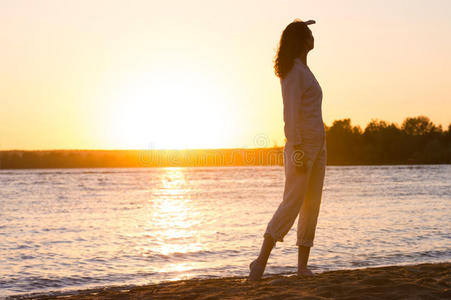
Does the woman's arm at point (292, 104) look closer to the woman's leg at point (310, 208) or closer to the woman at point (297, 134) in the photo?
the woman at point (297, 134)

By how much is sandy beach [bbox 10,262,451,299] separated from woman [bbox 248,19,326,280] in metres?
0.46

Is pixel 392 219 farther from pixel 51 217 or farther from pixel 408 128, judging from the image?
pixel 408 128

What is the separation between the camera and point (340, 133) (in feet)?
368

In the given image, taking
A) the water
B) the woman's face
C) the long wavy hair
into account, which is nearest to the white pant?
the long wavy hair

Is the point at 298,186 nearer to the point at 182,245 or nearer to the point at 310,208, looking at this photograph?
the point at 310,208

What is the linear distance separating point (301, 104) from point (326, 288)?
1734 millimetres

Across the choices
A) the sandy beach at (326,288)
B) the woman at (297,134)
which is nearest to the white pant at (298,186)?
the woman at (297,134)

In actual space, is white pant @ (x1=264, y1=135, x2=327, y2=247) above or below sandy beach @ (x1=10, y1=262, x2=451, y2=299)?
above

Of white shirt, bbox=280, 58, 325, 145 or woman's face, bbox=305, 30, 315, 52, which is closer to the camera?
white shirt, bbox=280, 58, 325, 145

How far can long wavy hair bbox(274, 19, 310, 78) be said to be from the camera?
5.58 metres

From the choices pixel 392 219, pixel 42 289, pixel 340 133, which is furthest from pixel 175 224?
pixel 340 133

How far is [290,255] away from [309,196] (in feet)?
12.3

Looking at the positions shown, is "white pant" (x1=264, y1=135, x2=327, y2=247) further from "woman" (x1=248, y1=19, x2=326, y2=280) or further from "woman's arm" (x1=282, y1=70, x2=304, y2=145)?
"woman's arm" (x1=282, y1=70, x2=304, y2=145)

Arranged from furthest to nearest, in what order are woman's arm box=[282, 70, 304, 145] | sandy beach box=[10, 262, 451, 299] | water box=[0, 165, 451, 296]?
1. water box=[0, 165, 451, 296]
2. woman's arm box=[282, 70, 304, 145]
3. sandy beach box=[10, 262, 451, 299]
